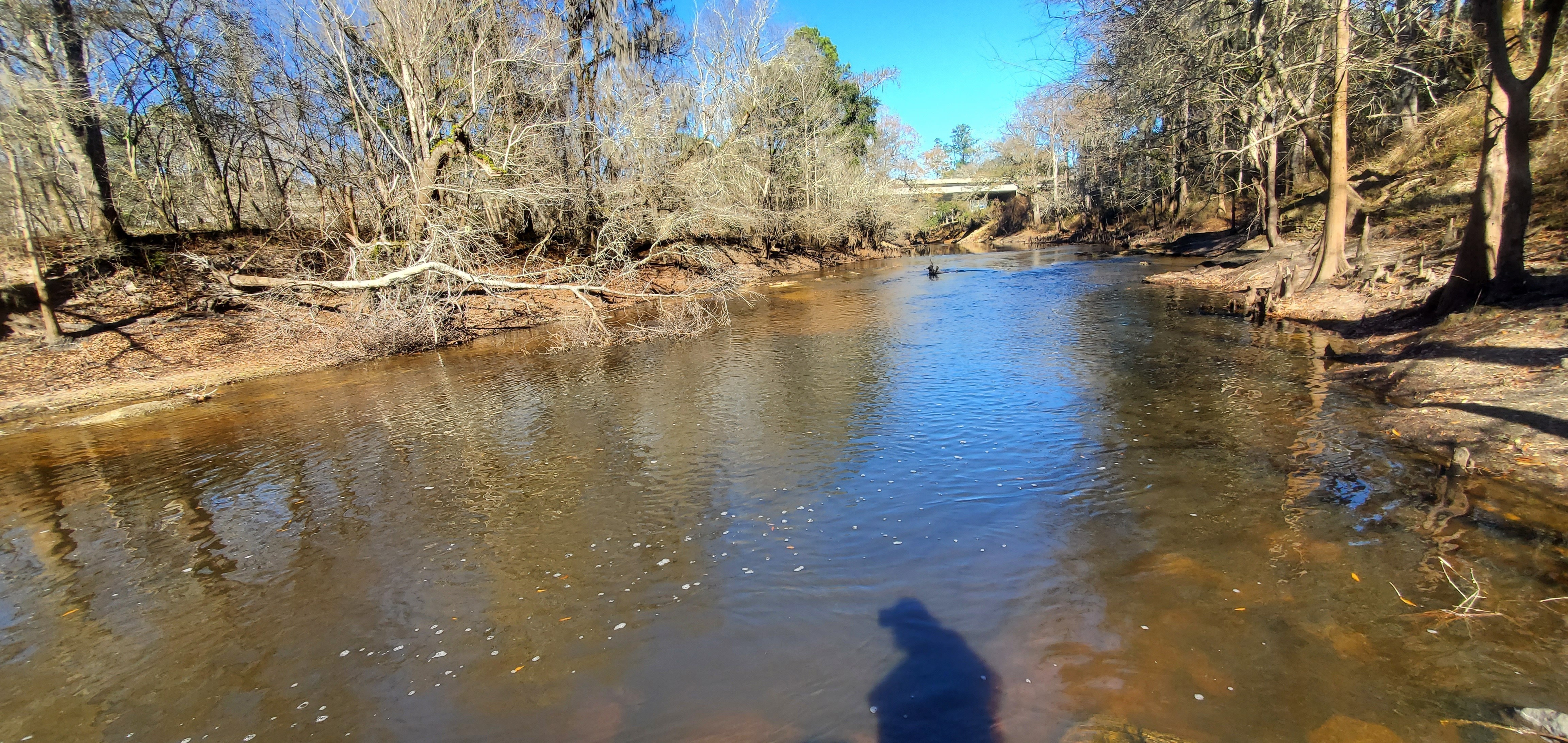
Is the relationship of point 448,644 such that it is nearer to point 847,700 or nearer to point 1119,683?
point 847,700

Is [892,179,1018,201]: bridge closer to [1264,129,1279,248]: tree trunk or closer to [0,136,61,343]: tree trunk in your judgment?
[1264,129,1279,248]: tree trunk

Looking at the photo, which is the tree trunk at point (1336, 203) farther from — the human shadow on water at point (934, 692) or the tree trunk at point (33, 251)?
the tree trunk at point (33, 251)

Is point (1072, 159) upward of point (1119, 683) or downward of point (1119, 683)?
upward

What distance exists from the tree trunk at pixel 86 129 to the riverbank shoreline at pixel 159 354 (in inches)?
75.0

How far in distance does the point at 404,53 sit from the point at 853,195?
2880 cm

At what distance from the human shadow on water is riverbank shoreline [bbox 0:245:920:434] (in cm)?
1543

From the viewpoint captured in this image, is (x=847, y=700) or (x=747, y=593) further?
(x=747, y=593)

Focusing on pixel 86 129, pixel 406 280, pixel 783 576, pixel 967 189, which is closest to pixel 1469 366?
pixel 783 576

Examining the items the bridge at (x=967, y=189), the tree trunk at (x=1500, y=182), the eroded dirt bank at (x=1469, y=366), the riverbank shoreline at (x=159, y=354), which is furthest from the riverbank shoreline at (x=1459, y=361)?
the bridge at (x=967, y=189)

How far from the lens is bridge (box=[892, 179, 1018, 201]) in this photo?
7412 cm

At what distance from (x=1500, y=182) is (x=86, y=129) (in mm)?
28217

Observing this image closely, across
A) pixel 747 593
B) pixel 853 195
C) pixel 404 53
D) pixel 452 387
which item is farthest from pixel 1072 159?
pixel 747 593

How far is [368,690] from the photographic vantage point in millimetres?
4609

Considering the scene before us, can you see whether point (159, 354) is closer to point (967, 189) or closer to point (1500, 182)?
point (1500, 182)
